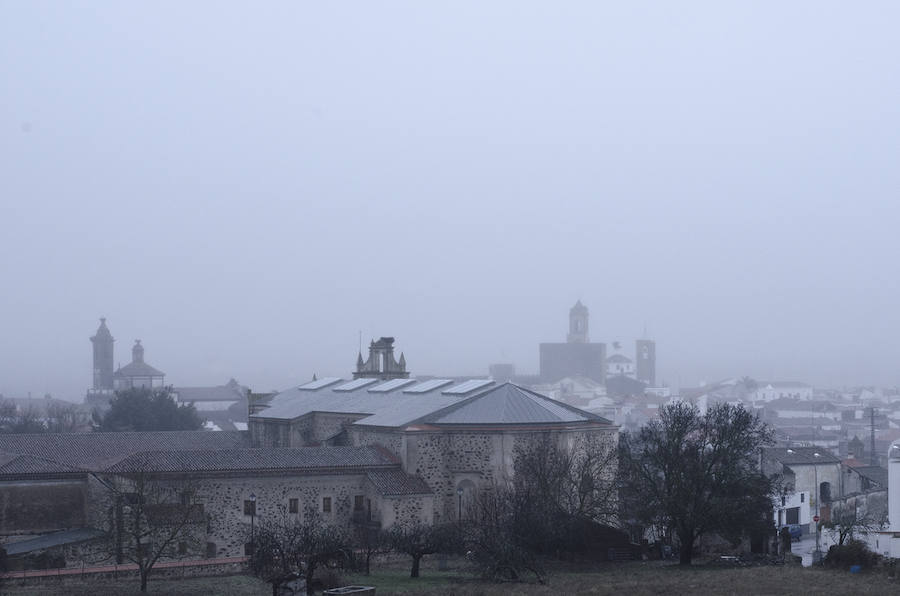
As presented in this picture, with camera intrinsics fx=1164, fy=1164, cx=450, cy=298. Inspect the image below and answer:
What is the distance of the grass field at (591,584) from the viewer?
86.2ft

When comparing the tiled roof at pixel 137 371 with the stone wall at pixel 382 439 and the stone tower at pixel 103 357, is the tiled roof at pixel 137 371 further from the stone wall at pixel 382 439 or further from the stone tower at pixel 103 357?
the stone wall at pixel 382 439

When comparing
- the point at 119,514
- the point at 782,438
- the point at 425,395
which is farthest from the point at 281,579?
the point at 782,438

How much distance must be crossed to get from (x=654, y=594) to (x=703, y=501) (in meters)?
7.69

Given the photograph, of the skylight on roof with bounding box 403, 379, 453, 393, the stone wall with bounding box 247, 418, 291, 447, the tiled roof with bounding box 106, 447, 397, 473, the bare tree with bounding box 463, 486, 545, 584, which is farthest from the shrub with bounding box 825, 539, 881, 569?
the stone wall with bounding box 247, 418, 291, 447

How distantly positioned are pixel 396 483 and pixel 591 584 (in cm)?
1147

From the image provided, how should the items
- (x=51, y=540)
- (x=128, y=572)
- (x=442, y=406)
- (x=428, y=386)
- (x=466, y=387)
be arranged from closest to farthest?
(x=128, y=572)
(x=51, y=540)
(x=442, y=406)
(x=466, y=387)
(x=428, y=386)

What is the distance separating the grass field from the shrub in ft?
3.29

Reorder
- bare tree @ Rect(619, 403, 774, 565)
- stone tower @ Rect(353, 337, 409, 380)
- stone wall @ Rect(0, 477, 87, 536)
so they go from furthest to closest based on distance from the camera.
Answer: stone tower @ Rect(353, 337, 409, 380) < stone wall @ Rect(0, 477, 87, 536) < bare tree @ Rect(619, 403, 774, 565)

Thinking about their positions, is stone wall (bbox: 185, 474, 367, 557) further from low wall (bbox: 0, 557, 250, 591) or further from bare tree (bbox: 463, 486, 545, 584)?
bare tree (bbox: 463, 486, 545, 584)

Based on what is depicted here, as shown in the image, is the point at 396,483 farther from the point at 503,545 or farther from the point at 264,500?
the point at 503,545

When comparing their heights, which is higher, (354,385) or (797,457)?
(354,385)

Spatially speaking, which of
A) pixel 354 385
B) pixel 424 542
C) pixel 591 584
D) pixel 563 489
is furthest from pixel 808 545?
pixel 354 385

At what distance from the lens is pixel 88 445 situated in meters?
43.9

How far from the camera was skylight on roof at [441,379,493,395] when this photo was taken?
145ft
